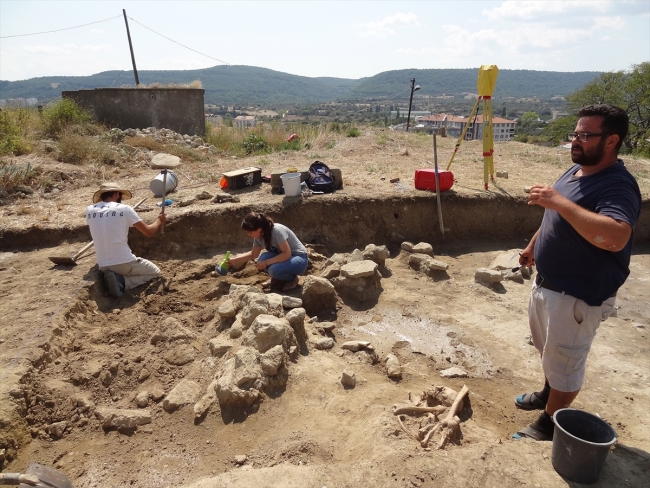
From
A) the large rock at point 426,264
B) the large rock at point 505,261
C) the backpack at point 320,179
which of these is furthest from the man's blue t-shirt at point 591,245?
the backpack at point 320,179

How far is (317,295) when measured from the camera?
16.5ft

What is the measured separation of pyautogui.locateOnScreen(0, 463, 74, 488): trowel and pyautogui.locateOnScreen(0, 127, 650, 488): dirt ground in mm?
227

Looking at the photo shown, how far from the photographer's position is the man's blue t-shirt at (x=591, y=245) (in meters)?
2.35

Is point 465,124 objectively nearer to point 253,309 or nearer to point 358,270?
point 358,270

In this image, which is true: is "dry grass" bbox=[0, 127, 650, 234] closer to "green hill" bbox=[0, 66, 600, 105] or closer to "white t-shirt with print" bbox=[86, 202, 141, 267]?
"white t-shirt with print" bbox=[86, 202, 141, 267]

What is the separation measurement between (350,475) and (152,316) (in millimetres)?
3221

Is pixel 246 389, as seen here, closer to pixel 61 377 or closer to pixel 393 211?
pixel 61 377

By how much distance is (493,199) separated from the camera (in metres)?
7.59

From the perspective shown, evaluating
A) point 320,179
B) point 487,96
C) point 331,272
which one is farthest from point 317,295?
point 487,96

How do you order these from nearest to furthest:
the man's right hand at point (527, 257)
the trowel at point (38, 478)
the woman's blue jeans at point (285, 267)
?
the trowel at point (38, 478)
the man's right hand at point (527, 257)
the woman's blue jeans at point (285, 267)

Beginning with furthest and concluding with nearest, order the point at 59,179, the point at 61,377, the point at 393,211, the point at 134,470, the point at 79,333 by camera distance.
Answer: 1. the point at 59,179
2. the point at 393,211
3. the point at 79,333
4. the point at 61,377
5. the point at 134,470

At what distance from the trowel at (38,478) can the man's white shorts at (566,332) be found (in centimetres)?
303

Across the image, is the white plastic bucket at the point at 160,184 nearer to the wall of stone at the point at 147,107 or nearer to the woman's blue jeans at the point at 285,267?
the woman's blue jeans at the point at 285,267

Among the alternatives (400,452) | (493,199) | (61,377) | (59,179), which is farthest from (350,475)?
(59,179)
